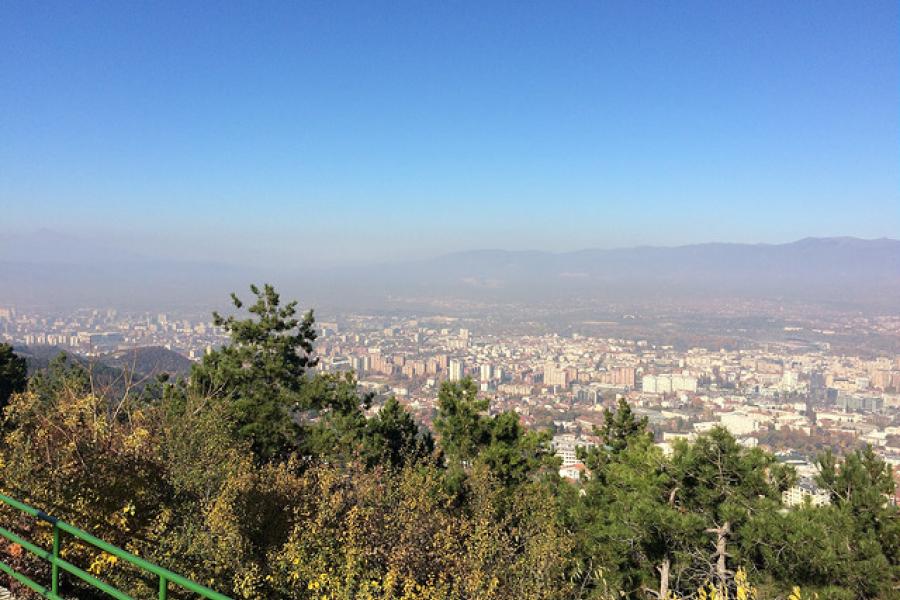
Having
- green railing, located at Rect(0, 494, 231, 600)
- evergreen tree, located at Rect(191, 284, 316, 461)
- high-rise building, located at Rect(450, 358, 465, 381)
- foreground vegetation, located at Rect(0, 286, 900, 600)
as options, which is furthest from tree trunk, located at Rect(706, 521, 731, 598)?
high-rise building, located at Rect(450, 358, 465, 381)

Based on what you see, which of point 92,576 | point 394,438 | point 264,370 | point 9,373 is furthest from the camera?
point 9,373

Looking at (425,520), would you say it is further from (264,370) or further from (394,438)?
(264,370)

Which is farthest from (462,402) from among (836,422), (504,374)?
(504,374)

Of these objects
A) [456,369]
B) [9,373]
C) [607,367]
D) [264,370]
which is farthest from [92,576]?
[607,367]

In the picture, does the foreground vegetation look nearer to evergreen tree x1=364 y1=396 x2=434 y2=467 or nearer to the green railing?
the green railing

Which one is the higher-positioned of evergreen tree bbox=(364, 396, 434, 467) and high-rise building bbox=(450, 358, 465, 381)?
evergreen tree bbox=(364, 396, 434, 467)

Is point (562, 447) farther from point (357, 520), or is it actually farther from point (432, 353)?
point (432, 353)

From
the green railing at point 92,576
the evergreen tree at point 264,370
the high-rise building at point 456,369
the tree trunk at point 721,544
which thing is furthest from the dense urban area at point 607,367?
the green railing at point 92,576

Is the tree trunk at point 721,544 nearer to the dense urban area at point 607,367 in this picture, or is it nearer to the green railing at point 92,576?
the green railing at point 92,576
